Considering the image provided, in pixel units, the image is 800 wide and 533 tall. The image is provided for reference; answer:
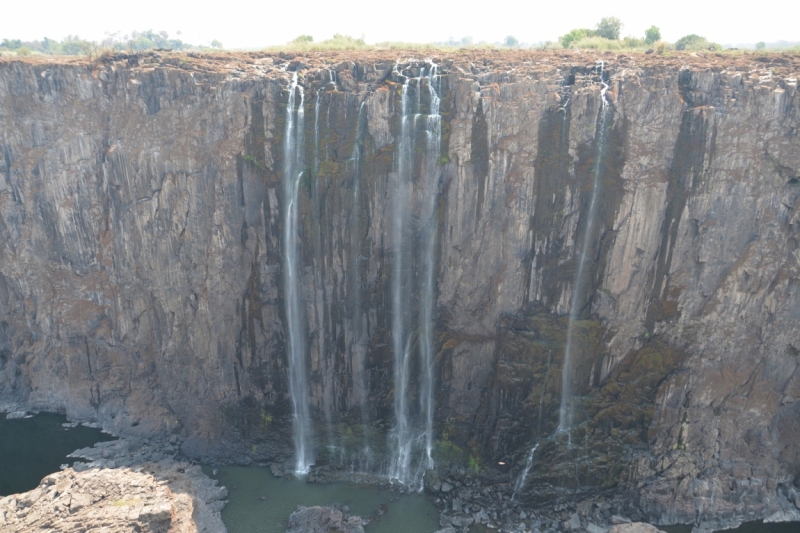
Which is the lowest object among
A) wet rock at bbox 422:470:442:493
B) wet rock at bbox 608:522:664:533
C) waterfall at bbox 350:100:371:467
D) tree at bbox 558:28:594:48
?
wet rock at bbox 422:470:442:493

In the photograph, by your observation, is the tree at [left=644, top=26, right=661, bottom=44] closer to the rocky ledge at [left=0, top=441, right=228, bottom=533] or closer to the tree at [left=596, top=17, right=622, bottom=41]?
the tree at [left=596, top=17, right=622, bottom=41]

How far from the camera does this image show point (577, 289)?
23016 mm

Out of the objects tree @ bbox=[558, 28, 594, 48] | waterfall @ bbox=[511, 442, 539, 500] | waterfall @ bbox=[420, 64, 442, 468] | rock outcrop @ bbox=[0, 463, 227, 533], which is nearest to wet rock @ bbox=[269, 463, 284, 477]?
rock outcrop @ bbox=[0, 463, 227, 533]

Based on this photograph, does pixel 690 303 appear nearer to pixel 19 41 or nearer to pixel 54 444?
pixel 54 444

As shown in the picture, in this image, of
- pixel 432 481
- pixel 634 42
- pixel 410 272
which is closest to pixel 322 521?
pixel 432 481

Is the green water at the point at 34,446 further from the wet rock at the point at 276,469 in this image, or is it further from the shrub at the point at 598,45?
the shrub at the point at 598,45

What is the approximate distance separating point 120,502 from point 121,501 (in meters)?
0.08

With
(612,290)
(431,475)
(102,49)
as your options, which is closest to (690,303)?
(612,290)

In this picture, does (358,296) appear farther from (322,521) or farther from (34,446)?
(34,446)

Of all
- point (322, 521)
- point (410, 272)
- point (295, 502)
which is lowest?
point (295, 502)

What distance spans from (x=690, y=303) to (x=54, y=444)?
2756cm

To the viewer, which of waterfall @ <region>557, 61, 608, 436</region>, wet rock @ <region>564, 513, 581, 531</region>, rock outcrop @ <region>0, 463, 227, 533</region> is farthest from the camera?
waterfall @ <region>557, 61, 608, 436</region>

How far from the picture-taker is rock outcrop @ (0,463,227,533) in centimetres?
1986

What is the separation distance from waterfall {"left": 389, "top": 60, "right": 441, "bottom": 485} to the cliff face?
33cm
